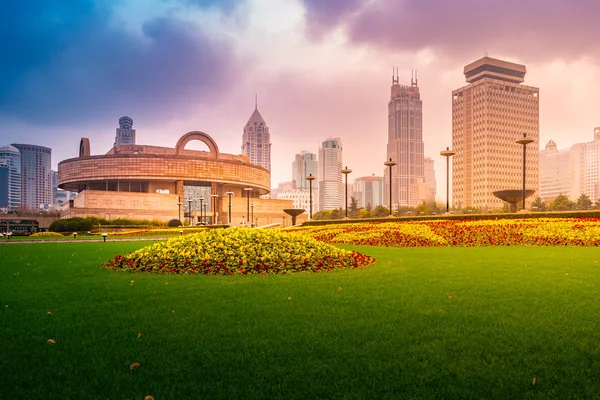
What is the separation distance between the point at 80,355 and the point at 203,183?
258ft

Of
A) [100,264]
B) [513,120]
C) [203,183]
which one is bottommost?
[100,264]

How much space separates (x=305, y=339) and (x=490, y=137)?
15814 centimetres

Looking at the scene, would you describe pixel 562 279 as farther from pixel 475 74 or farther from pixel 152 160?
pixel 475 74

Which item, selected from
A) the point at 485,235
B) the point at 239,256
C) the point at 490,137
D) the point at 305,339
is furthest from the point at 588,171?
the point at 305,339

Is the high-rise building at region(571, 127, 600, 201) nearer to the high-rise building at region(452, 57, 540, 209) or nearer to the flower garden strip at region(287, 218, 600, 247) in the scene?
the high-rise building at region(452, 57, 540, 209)

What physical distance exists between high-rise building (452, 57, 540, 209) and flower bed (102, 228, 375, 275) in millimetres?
143753

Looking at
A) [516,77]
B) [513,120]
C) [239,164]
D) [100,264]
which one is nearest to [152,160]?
[239,164]

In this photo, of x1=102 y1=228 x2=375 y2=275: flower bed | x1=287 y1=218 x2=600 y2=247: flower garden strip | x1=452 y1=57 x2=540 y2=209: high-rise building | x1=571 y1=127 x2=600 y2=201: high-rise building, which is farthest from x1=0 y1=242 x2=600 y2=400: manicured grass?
x1=571 y1=127 x2=600 y2=201: high-rise building

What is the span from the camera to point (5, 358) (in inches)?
141

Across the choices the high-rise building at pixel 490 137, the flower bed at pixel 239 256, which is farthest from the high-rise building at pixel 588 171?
the flower bed at pixel 239 256

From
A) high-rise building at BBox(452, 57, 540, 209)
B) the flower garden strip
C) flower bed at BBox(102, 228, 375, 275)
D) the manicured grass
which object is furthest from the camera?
high-rise building at BBox(452, 57, 540, 209)

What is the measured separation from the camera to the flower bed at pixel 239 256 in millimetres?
8969

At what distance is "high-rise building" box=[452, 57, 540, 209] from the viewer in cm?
14400

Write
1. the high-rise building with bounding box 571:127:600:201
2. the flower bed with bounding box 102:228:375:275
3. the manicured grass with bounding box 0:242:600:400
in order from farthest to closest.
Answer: the high-rise building with bounding box 571:127:600:201 < the flower bed with bounding box 102:228:375:275 < the manicured grass with bounding box 0:242:600:400
